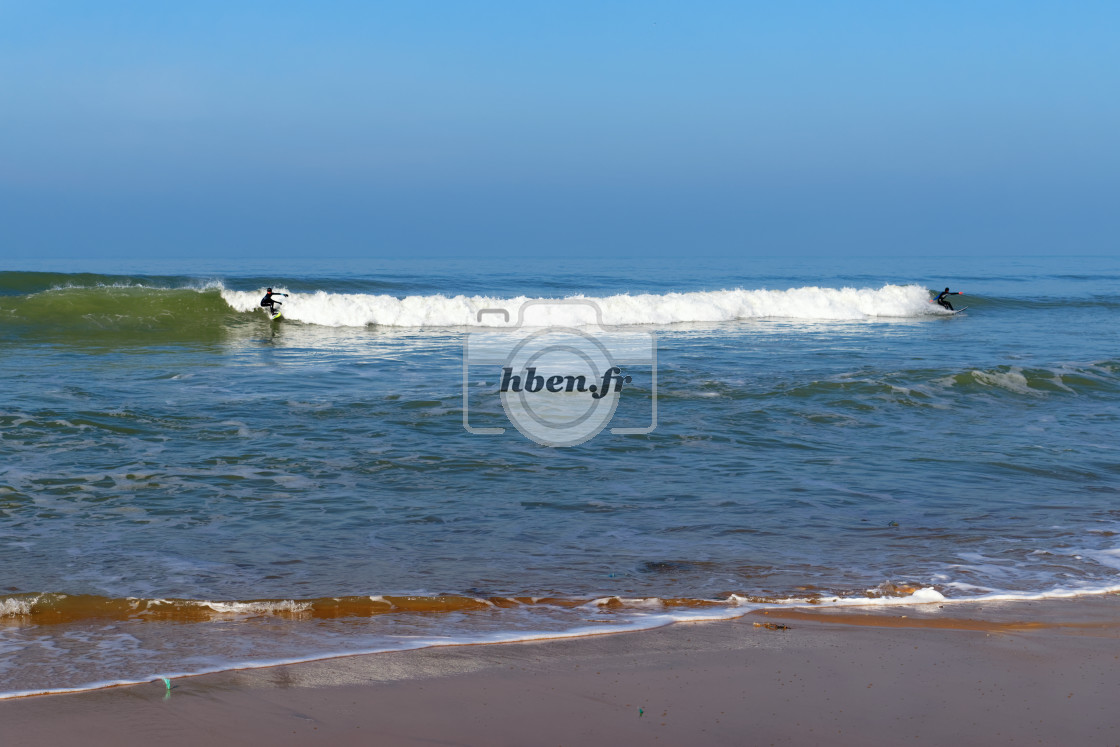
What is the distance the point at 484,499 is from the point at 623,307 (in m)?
20.4

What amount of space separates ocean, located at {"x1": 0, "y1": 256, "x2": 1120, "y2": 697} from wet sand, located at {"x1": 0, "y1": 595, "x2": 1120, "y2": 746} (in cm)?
29

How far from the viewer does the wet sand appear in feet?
12.0

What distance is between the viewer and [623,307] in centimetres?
2745

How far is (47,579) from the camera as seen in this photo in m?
5.36

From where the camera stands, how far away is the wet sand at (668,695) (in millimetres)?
3648

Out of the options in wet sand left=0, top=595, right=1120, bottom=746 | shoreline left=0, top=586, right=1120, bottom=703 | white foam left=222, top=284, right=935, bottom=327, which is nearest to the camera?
wet sand left=0, top=595, right=1120, bottom=746

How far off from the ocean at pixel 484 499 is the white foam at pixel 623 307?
7.27 metres

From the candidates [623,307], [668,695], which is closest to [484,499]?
[668,695]

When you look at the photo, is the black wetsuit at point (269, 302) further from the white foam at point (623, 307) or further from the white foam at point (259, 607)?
the white foam at point (259, 607)

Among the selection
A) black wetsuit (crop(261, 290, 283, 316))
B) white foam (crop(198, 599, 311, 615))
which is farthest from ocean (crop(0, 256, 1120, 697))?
black wetsuit (crop(261, 290, 283, 316))

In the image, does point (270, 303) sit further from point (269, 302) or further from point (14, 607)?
point (14, 607)

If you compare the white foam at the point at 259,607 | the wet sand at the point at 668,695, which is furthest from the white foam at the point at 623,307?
the wet sand at the point at 668,695

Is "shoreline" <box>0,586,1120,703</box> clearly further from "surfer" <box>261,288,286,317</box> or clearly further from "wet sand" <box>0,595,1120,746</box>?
"surfer" <box>261,288,286,317</box>

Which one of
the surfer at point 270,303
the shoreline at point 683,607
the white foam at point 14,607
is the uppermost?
the surfer at point 270,303
